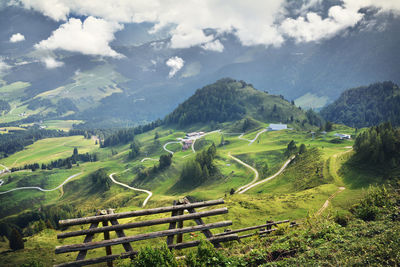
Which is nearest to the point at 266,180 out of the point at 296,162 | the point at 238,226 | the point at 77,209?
the point at 296,162

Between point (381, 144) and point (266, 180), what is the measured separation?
4763 centimetres

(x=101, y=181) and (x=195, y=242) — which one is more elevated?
(x=195, y=242)

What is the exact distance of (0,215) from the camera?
175 m

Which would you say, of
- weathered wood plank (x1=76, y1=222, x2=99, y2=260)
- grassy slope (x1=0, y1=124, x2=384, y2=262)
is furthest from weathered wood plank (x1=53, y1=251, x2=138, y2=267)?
grassy slope (x1=0, y1=124, x2=384, y2=262)

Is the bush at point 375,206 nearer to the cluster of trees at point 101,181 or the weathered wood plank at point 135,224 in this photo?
the weathered wood plank at point 135,224

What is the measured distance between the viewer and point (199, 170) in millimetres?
147750

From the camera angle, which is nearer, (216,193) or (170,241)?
(170,241)

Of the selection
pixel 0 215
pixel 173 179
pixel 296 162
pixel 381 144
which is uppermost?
pixel 381 144

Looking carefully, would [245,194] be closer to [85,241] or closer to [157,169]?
[85,241]

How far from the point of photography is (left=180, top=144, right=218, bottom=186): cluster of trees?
147312mm

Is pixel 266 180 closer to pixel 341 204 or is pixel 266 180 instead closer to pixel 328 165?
pixel 328 165

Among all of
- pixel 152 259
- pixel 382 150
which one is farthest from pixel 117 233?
pixel 382 150

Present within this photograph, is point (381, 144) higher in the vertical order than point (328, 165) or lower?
higher

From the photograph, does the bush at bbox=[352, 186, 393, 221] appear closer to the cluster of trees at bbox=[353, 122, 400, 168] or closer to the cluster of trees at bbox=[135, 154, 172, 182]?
the cluster of trees at bbox=[353, 122, 400, 168]
